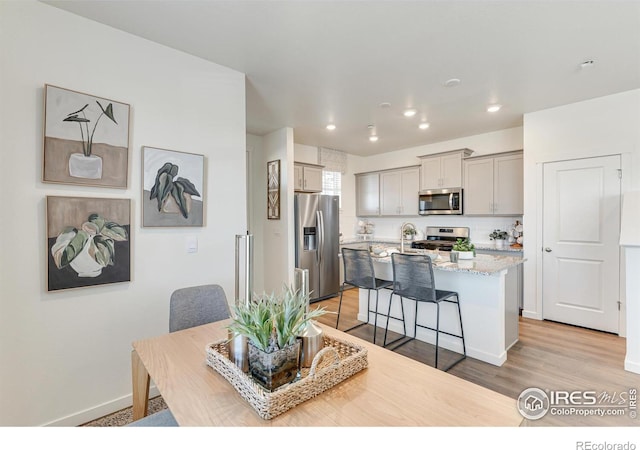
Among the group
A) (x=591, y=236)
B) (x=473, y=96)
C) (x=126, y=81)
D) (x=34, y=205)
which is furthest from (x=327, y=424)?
(x=591, y=236)

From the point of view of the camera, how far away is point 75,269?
6.20 feet

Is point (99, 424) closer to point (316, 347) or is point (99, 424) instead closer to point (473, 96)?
point (316, 347)

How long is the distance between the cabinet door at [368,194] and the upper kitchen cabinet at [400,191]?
12 centimetres

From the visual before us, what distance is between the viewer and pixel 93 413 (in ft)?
6.46

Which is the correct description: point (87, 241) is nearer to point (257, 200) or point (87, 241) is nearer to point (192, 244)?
point (192, 244)

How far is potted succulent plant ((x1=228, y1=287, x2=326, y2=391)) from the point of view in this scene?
102 cm

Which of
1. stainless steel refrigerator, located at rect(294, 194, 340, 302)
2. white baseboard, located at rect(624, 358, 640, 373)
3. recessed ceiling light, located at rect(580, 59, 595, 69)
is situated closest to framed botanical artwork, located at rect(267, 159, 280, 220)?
stainless steel refrigerator, located at rect(294, 194, 340, 302)

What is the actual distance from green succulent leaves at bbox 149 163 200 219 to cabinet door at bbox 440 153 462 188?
3.98 m

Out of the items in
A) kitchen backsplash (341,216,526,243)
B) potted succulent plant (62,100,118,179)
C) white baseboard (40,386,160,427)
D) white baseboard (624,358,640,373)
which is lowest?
white baseboard (40,386,160,427)

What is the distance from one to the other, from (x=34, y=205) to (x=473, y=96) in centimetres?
382

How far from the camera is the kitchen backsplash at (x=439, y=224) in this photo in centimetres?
471

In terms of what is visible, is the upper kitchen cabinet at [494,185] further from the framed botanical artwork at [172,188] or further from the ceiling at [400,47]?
the framed botanical artwork at [172,188]

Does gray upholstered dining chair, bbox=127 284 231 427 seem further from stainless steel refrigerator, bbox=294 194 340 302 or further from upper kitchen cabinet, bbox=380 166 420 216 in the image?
upper kitchen cabinet, bbox=380 166 420 216
